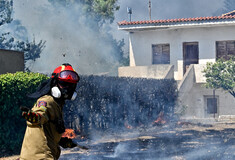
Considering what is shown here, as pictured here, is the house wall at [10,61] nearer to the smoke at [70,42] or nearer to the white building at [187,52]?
the white building at [187,52]

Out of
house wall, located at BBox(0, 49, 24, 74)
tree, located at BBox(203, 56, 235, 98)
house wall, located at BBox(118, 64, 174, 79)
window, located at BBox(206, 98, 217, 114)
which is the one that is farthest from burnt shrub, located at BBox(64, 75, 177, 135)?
window, located at BBox(206, 98, 217, 114)

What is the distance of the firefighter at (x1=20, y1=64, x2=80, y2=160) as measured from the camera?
3.88 m

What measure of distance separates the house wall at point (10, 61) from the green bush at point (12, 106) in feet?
9.46

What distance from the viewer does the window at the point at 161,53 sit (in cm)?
2538

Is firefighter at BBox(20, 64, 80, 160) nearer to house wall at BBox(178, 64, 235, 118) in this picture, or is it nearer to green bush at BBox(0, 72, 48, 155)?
green bush at BBox(0, 72, 48, 155)

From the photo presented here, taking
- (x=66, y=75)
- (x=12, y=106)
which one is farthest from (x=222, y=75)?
(x=66, y=75)

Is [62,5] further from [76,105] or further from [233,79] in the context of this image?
[76,105]

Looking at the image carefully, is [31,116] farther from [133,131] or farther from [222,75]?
[222,75]

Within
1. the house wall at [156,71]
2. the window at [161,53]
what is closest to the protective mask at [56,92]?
the house wall at [156,71]

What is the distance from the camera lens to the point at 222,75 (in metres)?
19.8

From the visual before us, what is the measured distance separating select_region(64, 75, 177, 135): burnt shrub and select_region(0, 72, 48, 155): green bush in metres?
2.81

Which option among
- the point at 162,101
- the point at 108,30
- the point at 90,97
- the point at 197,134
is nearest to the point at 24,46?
the point at 162,101

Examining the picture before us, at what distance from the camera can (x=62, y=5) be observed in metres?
51.5

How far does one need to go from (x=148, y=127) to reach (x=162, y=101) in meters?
2.99
